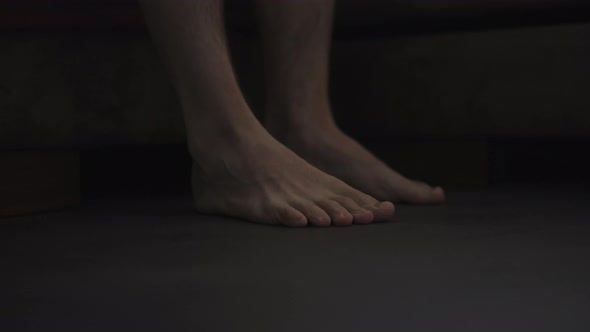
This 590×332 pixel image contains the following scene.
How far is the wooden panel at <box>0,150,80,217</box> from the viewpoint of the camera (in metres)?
1.13

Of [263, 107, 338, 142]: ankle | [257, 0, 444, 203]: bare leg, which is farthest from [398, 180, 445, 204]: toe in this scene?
[263, 107, 338, 142]: ankle

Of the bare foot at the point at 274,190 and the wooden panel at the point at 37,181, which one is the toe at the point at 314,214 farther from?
the wooden panel at the point at 37,181

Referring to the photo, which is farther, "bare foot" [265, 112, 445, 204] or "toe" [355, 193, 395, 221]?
"bare foot" [265, 112, 445, 204]

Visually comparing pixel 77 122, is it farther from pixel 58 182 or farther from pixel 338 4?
pixel 338 4

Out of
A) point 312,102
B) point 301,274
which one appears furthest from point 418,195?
point 301,274

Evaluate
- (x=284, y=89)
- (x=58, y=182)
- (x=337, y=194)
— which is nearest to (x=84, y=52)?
(x=58, y=182)

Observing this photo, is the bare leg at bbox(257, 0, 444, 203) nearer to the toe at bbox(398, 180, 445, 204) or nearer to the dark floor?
the toe at bbox(398, 180, 445, 204)

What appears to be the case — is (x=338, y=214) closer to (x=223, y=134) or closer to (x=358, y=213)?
(x=358, y=213)

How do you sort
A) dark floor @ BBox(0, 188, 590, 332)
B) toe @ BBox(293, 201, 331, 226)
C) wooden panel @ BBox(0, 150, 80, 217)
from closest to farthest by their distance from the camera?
dark floor @ BBox(0, 188, 590, 332) → toe @ BBox(293, 201, 331, 226) → wooden panel @ BBox(0, 150, 80, 217)

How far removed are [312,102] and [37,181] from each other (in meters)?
0.41

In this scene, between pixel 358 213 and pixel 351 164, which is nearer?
pixel 358 213

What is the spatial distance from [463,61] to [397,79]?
0.12 m

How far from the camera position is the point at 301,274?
70cm

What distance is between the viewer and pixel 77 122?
1.22 m
